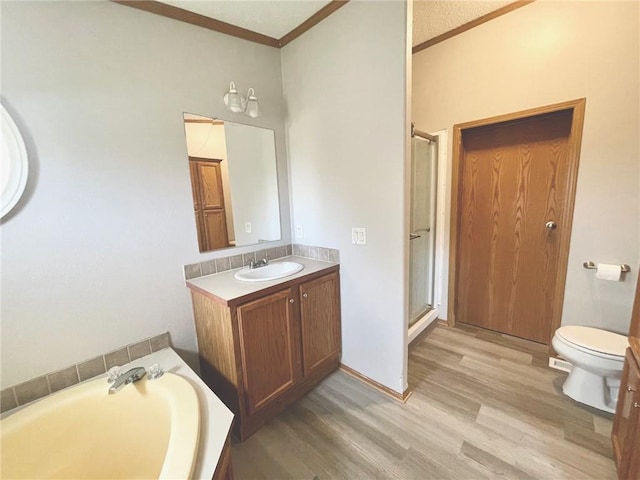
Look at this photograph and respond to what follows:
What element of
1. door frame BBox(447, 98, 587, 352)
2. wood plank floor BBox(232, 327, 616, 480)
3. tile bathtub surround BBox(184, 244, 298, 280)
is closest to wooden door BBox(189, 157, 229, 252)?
tile bathtub surround BBox(184, 244, 298, 280)

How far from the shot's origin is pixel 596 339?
64.4 inches

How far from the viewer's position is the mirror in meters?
1.74

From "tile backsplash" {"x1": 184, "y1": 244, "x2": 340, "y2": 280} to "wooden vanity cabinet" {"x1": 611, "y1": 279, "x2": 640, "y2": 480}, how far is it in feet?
5.02

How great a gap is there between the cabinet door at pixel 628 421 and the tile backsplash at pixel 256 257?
155cm

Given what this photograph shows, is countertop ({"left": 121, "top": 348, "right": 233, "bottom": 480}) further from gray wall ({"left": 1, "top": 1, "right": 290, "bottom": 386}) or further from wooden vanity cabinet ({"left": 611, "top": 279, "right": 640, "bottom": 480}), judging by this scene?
wooden vanity cabinet ({"left": 611, "top": 279, "right": 640, "bottom": 480})

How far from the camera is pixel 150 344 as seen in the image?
1.56 meters

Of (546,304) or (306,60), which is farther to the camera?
(546,304)

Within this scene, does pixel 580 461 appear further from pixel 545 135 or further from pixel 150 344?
Answer: pixel 150 344

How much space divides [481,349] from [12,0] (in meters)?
3.63

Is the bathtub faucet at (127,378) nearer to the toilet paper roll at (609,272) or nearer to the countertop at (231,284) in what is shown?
the countertop at (231,284)

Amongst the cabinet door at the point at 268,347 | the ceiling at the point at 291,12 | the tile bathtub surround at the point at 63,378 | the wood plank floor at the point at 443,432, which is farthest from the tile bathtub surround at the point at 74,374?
the ceiling at the point at 291,12

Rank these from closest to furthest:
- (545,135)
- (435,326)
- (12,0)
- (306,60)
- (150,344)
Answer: (12,0)
(150,344)
(306,60)
(545,135)
(435,326)

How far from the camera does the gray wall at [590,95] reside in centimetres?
162

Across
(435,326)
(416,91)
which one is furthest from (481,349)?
(416,91)
